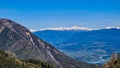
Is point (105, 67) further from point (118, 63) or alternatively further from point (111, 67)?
point (118, 63)

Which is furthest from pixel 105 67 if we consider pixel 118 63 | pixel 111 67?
pixel 118 63

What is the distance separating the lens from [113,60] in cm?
13775

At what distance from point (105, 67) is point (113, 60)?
13.7 feet

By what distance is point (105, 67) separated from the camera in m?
137

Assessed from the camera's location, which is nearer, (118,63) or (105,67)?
(105,67)

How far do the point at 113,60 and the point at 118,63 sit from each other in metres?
10.2

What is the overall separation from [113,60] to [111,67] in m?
2.94

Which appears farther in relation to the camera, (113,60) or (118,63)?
(118,63)

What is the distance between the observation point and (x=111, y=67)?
13850 cm

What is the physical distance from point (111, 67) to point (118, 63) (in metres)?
9.60

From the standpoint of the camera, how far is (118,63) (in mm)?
147125
